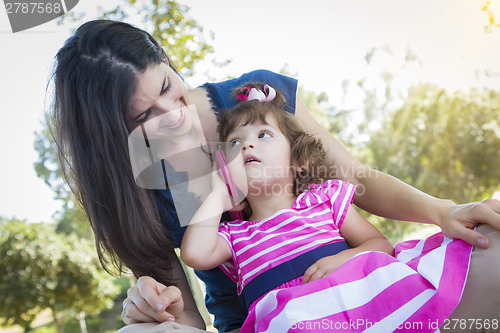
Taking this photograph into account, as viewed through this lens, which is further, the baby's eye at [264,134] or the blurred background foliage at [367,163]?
the blurred background foliage at [367,163]

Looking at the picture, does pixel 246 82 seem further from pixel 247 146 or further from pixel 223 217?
pixel 223 217

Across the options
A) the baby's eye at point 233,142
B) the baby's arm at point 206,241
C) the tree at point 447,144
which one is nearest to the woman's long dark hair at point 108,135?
the baby's arm at point 206,241

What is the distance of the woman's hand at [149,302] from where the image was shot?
135 cm

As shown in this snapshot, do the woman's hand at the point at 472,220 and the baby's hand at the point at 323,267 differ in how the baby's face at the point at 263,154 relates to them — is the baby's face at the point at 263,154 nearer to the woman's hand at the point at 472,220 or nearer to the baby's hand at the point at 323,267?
the baby's hand at the point at 323,267

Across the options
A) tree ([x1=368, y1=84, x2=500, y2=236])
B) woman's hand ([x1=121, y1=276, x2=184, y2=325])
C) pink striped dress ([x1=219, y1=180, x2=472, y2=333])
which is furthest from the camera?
tree ([x1=368, y1=84, x2=500, y2=236])

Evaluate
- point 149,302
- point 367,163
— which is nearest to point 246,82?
point 149,302

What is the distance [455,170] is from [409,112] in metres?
2.15

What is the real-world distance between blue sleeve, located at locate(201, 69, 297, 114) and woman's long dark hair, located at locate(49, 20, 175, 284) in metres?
0.34

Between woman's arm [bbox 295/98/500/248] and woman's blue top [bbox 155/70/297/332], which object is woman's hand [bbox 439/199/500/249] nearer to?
woman's arm [bbox 295/98/500/248]

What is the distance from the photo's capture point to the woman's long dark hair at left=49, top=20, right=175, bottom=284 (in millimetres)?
1682

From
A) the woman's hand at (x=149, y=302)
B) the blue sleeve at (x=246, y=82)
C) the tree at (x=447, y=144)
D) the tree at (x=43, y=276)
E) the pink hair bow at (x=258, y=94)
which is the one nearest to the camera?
the woman's hand at (x=149, y=302)

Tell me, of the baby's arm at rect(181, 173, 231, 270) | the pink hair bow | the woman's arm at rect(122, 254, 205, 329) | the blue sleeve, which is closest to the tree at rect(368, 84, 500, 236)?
the blue sleeve

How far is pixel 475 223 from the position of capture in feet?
4.15

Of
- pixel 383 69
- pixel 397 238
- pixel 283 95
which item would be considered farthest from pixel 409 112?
pixel 283 95
